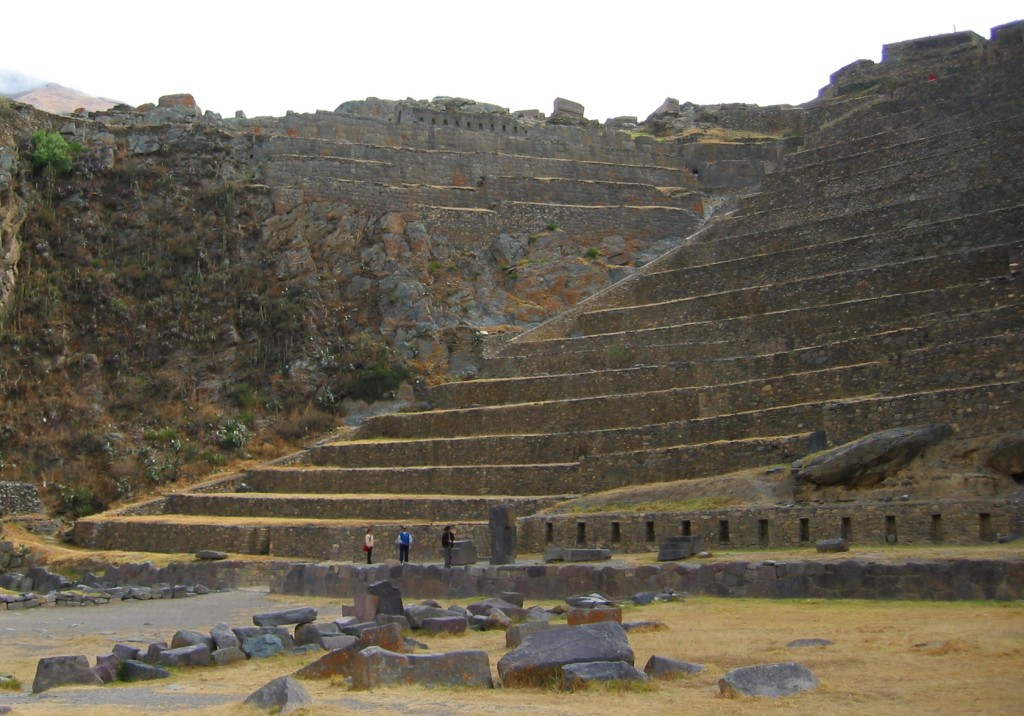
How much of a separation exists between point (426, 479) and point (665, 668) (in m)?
19.5

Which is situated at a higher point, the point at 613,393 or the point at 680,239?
the point at 680,239

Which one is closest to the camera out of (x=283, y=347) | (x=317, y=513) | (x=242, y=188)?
(x=317, y=513)

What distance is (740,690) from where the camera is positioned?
12594mm

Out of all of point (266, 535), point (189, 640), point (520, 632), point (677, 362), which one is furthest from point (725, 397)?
point (189, 640)

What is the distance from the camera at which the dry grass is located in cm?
1234

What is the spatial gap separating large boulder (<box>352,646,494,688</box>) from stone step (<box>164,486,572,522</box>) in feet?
50.8

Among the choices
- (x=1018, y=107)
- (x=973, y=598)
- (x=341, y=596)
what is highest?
(x=1018, y=107)

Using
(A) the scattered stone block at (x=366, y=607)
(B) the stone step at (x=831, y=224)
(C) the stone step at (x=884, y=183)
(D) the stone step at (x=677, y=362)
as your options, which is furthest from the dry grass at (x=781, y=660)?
(C) the stone step at (x=884, y=183)

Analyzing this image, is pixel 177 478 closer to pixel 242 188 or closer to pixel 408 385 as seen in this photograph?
pixel 408 385

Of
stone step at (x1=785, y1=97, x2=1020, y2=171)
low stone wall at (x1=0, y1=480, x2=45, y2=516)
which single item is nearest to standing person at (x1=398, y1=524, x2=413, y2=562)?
low stone wall at (x1=0, y1=480, x2=45, y2=516)

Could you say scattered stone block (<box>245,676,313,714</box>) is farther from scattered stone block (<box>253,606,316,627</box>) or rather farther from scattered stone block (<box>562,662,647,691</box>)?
scattered stone block (<box>253,606,316,627</box>)

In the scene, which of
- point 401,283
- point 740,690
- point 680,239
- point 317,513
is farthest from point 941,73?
point 740,690

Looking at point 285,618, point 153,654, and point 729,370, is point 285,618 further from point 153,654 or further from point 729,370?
point 729,370

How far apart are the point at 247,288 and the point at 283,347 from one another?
8.97 feet
